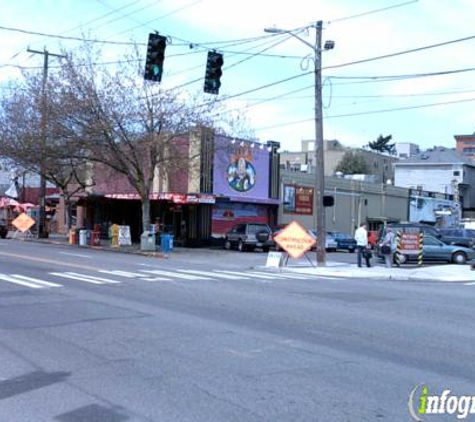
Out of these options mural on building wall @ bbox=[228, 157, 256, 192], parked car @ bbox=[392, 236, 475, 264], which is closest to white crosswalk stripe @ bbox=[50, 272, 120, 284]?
parked car @ bbox=[392, 236, 475, 264]

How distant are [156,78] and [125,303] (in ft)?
24.6

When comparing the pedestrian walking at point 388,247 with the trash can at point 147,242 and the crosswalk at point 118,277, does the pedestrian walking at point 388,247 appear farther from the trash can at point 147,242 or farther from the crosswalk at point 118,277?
the trash can at point 147,242

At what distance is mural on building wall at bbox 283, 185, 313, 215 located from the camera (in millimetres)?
44312

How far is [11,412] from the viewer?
550 centimetres

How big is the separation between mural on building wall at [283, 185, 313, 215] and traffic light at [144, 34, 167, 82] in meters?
27.3

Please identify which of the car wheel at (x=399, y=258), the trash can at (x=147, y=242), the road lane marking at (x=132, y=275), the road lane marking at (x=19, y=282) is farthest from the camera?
the trash can at (x=147, y=242)

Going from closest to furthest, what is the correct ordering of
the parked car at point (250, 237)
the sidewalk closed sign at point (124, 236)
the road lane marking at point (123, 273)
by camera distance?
the road lane marking at point (123, 273)
the sidewalk closed sign at point (124, 236)
the parked car at point (250, 237)

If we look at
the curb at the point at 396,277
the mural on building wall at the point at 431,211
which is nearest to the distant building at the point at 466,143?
the mural on building wall at the point at 431,211

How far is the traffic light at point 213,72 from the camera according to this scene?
1809cm

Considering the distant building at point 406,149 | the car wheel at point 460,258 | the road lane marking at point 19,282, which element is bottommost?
the road lane marking at point 19,282

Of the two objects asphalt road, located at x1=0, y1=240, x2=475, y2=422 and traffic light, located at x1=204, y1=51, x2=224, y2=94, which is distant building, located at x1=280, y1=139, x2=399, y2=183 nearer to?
traffic light, located at x1=204, y1=51, x2=224, y2=94

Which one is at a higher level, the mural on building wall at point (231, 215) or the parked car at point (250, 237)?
the mural on building wall at point (231, 215)

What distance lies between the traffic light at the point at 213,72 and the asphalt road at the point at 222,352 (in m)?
6.20

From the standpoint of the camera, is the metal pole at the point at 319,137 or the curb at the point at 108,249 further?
the curb at the point at 108,249
